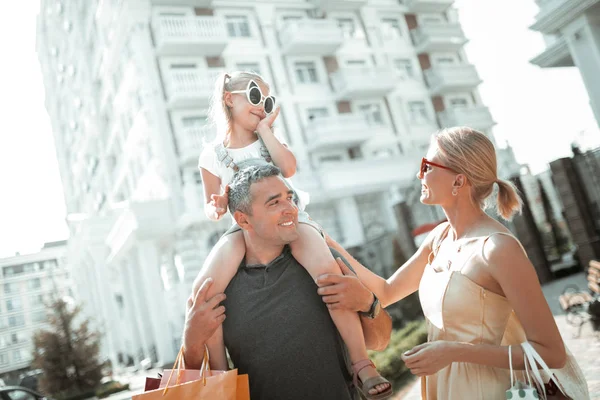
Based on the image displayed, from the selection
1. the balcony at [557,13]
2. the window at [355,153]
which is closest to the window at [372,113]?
the window at [355,153]

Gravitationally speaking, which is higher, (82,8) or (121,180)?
(82,8)

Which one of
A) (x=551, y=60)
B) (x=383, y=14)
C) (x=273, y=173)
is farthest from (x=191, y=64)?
(x=273, y=173)

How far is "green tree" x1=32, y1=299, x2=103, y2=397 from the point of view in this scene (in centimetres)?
1875

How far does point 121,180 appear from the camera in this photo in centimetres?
2884

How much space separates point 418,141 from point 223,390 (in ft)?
92.2

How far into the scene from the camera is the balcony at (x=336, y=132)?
24.8 m

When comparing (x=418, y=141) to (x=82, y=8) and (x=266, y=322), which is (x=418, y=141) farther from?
(x=266, y=322)

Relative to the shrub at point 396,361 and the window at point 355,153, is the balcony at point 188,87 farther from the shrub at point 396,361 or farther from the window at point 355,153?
the shrub at point 396,361

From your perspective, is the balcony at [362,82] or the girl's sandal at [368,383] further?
the balcony at [362,82]

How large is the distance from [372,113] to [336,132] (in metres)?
4.15

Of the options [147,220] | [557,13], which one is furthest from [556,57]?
[147,220]

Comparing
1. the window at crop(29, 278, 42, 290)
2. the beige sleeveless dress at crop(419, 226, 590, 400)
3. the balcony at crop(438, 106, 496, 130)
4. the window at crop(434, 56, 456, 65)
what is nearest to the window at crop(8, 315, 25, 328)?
the window at crop(29, 278, 42, 290)

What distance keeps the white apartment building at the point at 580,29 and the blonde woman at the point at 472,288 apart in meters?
11.4

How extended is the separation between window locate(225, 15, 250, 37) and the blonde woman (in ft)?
80.1
